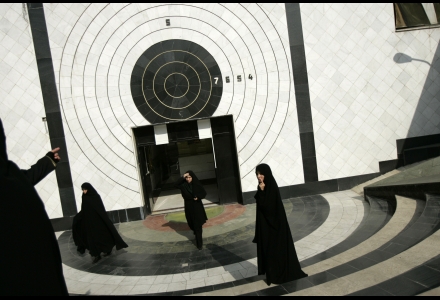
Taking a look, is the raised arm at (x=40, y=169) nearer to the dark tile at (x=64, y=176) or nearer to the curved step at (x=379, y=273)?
the curved step at (x=379, y=273)

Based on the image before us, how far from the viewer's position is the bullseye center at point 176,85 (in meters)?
10.0

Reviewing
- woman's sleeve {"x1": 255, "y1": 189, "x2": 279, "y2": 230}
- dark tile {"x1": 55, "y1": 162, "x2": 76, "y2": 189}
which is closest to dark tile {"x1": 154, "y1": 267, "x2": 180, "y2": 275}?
woman's sleeve {"x1": 255, "y1": 189, "x2": 279, "y2": 230}

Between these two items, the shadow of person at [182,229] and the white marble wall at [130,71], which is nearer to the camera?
the shadow of person at [182,229]

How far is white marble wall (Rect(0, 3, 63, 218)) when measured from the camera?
9.66 metres

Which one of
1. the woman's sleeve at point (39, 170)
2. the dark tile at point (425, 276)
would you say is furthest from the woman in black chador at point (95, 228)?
the dark tile at point (425, 276)

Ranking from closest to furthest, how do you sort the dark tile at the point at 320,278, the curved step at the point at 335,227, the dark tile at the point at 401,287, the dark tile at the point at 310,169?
1. the dark tile at the point at 401,287
2. the dark tile at the point at 320,278
3. the curved step at the point at 335,227
4. the dark tile at the point at 310,169

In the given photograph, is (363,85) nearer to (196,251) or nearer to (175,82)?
(175,82)

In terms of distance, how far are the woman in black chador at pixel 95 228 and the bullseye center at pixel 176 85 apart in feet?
12.6

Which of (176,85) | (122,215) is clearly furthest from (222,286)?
(176,85)

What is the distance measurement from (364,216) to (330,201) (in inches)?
67.0

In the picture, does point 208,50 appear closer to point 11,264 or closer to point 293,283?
point 293,283

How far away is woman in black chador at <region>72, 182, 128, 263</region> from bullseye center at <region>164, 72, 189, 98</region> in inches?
152

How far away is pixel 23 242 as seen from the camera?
1.80 meters

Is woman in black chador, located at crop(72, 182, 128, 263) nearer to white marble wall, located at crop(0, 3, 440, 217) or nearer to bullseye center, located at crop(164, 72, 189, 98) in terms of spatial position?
white marble wall, located at crop(0, 3, 440, 217)
